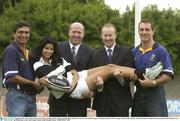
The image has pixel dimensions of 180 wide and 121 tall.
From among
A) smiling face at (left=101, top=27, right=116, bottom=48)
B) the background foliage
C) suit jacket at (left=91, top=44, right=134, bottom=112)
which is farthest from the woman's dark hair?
the background foliage

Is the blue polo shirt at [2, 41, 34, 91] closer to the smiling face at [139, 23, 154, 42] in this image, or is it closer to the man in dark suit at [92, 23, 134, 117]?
the man in dark suit at [92, 23, 134, 117]

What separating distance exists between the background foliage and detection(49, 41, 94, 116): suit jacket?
43.8 feet

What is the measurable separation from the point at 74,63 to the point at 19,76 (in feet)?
2.67

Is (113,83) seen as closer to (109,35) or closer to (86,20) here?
(109,35)

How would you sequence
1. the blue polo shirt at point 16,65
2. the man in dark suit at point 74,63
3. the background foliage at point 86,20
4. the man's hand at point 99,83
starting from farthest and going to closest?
1. the background foliage at point 86,20
2. the man in dark suit at point 74,63
3. the blue polo shirt at point 16,65
4. the man's hand at point 99,83

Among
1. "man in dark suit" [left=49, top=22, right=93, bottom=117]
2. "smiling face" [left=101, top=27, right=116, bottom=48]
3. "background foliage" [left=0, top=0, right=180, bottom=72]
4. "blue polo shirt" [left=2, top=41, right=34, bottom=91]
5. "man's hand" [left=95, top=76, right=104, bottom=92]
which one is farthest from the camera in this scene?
"background foliage" [left=0, top=0, right=180, bottom=72]

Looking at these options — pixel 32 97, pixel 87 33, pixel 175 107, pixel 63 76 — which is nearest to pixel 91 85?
pixel 63 76

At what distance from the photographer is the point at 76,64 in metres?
7.41

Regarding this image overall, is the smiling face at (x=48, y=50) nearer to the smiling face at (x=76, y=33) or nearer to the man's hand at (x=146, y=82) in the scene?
the smiling face at (x=76, y=33)

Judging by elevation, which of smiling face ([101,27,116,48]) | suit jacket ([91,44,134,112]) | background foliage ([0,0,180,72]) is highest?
background foliage ([0,0,180,72])

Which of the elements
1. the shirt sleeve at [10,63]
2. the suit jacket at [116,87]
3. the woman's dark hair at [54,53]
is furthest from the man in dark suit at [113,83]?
the shirt sleeve at [10,63]

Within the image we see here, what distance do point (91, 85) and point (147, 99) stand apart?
0.84 meters

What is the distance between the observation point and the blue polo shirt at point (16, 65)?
7.13 m

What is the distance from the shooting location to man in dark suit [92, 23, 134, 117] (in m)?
7.27
